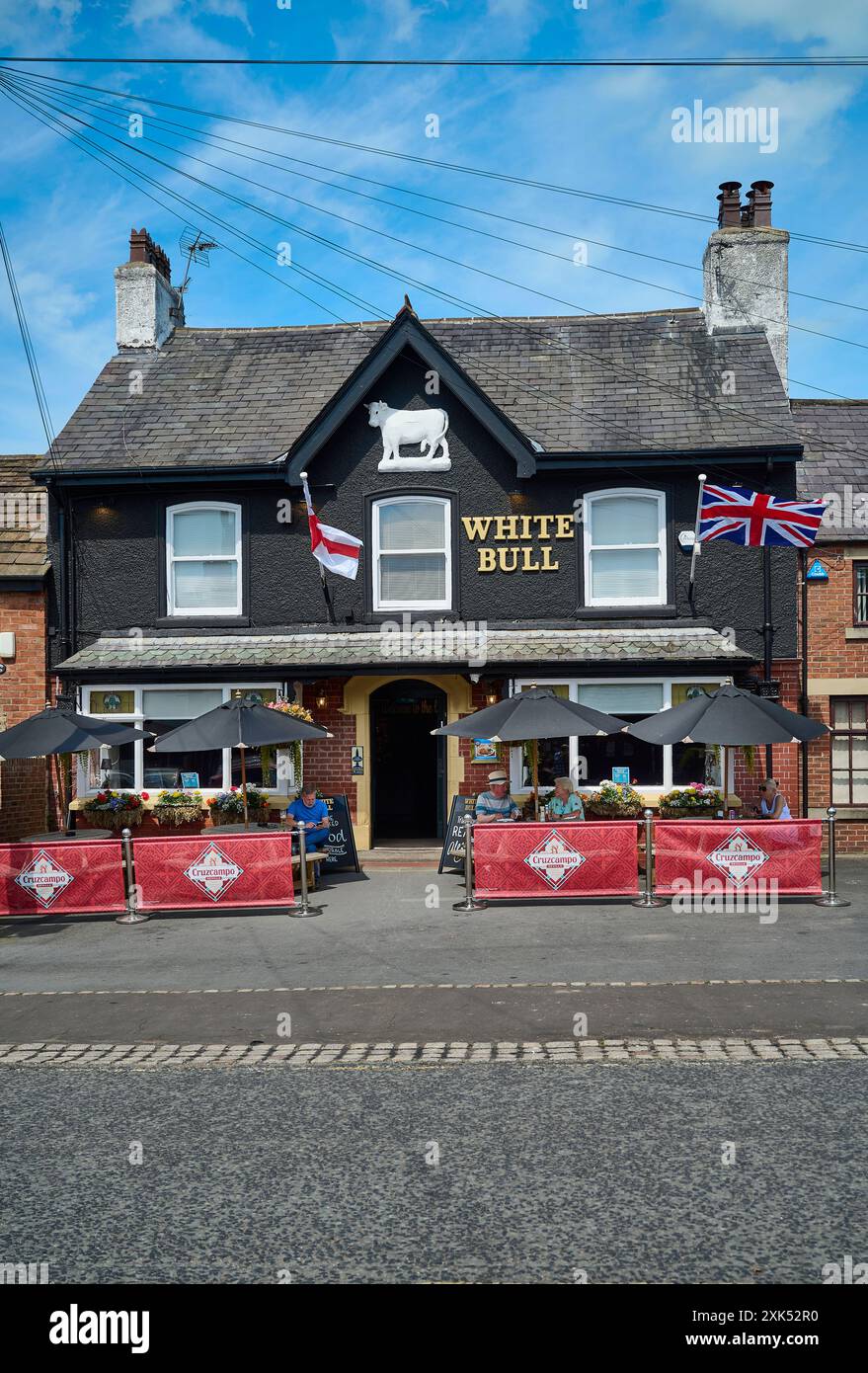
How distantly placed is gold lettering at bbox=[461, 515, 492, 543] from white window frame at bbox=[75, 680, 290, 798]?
13.4 ft

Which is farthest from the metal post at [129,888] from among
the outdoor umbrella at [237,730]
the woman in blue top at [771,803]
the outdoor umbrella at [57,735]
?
the woman in blue top at [771,803]

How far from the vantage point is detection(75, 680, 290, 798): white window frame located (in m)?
17.9

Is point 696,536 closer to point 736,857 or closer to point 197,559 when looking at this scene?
point 736,857

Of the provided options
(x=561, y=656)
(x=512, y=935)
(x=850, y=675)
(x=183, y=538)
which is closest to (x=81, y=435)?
(x=183, y=538)

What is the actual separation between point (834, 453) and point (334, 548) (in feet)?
31.2

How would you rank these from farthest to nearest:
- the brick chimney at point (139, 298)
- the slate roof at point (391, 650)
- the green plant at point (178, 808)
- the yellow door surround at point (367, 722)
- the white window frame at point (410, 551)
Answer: the brick chimney at point (139, 298), the white window frame at point (410, 551), the yellow door surround at point (367, 722), the green plant at point (178, 808), the slate roof at point (391, 650)

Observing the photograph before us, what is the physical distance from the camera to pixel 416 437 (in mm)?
18516

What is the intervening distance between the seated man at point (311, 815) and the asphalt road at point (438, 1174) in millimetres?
8537

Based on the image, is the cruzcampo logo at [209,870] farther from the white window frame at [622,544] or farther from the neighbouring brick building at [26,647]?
the white window frame at [622,544]

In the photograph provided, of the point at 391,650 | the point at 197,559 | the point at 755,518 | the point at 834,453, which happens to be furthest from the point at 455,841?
the point at 834,453

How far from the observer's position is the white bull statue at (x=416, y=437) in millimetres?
18484

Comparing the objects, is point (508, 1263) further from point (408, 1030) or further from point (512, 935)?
point (512, 935)

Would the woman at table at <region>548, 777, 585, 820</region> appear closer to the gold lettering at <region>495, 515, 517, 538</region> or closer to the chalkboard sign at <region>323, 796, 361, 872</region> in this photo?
the chalkboard sign at <region>323, 796, 361, 872</region>

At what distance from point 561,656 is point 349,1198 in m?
12.6
